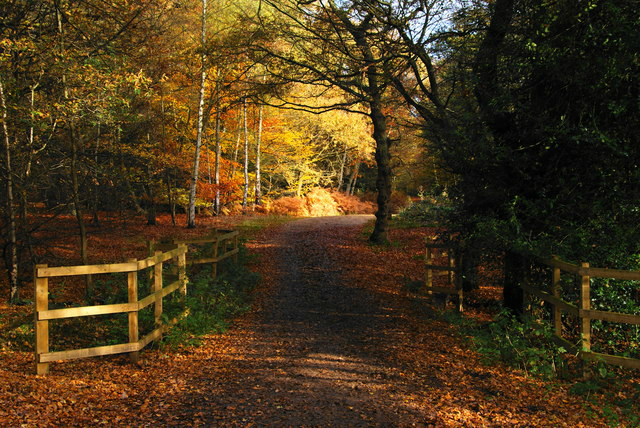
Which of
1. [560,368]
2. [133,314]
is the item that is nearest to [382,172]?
[560,368]

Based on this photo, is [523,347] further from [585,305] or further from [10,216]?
[10,216]

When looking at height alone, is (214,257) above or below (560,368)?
above

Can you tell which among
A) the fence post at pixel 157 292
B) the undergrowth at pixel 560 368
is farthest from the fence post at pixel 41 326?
the undergrowth at pixel 560 368

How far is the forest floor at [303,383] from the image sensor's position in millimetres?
5215

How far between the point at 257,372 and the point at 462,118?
18.9 feet

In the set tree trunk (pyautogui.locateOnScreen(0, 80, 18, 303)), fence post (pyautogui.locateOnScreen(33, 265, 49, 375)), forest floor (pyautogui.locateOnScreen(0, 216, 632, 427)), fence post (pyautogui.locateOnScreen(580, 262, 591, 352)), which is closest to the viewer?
forest floor (pyautogui.locateOnScreen(0, 216, 632, 427))

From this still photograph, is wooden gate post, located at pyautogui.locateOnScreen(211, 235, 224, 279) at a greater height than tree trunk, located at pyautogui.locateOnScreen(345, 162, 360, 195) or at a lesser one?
lesser

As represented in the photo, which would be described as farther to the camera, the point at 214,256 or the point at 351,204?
the point at 351,204

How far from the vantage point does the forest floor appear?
521 centimetres

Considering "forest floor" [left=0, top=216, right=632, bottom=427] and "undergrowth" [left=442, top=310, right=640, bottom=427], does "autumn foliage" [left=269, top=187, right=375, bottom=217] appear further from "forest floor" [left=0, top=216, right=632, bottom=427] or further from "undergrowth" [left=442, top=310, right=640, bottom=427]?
"undergrowth" [left=442, top=310, right=640, bottom=427]

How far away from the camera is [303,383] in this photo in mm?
6188

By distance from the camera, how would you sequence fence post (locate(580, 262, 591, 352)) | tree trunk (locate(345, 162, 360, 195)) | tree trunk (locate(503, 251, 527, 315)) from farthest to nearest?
tree trunk (locate(345, 162, 360, 195)) < tree trunk (locate(503, 251, 527, 315)) < fence post (locate(580, 262, 591, 352))

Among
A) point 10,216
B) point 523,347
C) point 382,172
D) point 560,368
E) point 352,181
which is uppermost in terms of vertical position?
point 352,181

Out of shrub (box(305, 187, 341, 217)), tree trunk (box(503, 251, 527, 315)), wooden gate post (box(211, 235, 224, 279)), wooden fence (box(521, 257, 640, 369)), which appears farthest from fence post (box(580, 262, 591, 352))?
shrub (box(305, 187, 341, 217))
